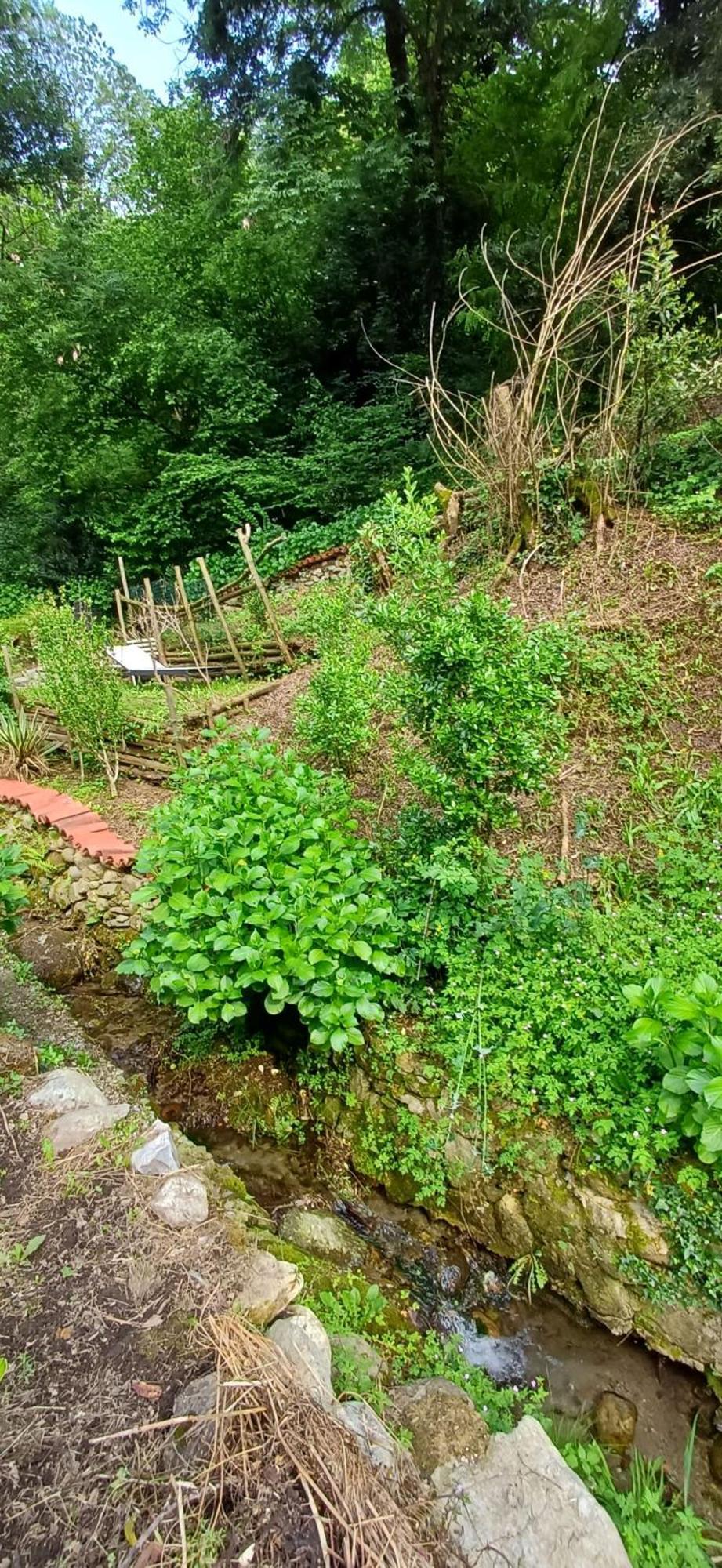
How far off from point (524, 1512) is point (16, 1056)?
1.85 meters

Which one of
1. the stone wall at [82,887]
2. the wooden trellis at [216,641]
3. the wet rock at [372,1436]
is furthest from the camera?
the wooden trellis at [216,641]

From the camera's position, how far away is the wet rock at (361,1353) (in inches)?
66.6

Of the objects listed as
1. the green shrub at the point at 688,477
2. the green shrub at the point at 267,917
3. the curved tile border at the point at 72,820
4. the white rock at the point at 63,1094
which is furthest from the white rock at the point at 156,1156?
the green shrub at the point at 688,477

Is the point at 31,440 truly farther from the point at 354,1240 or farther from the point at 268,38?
the point at 354,1240

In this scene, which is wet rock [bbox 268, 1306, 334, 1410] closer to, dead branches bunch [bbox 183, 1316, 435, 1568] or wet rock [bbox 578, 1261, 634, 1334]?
dead branches bunch [bbox 183, 1316, 435, 1568]

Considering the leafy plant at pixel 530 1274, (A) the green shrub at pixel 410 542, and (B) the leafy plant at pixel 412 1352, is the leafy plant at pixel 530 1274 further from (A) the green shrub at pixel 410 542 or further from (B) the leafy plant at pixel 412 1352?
(A) the green shrub at pixel 410 542

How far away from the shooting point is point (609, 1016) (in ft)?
7.56

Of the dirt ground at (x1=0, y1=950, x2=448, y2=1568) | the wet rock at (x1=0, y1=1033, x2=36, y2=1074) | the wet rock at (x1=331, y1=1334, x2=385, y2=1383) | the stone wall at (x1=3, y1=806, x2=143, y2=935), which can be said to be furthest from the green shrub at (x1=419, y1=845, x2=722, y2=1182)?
the stone wall at (x1=3, y1=806, x2=143, y2=935)

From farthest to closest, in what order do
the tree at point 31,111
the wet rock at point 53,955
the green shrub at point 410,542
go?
the tree at point 31,111 → the wet rock at point 53,955 → the green shrub at point 410,542

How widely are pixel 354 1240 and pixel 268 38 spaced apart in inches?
515

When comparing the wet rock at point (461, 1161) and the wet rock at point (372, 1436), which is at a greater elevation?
the wet rock at point (372, 1436)

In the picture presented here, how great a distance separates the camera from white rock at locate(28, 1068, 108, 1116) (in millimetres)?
2035

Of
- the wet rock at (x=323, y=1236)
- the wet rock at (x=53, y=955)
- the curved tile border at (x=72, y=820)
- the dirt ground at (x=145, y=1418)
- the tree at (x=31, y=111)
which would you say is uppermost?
the tree at (x=31, y=111)

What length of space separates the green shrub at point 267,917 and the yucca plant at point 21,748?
326cm
